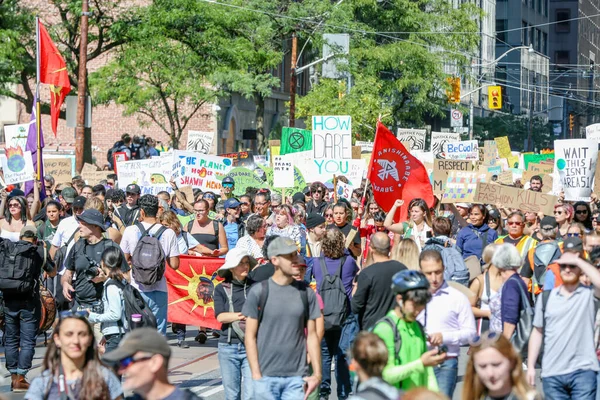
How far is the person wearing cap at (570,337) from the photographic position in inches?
297

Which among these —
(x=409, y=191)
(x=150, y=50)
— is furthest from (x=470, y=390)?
(x=150, y=50)

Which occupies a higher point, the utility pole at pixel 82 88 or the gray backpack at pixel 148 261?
the utility pole at pixel 82 88

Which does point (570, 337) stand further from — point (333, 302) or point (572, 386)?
point (333, 302)

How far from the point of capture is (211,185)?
2188cm

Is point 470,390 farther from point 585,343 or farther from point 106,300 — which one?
point 106,300

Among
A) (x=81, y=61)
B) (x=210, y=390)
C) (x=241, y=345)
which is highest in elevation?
(x=81, y=61)

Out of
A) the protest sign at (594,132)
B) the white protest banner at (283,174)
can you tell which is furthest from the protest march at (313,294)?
the protest sign at (594,132)

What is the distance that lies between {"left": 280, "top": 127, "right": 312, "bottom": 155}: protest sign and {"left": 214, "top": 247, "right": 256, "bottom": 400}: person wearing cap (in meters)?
16.1

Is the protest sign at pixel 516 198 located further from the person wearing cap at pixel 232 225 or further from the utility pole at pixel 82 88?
the utility pole at pixel 82 88

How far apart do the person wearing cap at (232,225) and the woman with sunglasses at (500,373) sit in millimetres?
8596

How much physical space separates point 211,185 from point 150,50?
9877 millimetres

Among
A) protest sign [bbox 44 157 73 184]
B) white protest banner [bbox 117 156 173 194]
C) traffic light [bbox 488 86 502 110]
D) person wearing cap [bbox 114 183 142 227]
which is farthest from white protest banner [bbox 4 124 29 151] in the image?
traffic light [bbox 488 86 502 110]

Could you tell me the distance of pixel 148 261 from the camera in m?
10.7

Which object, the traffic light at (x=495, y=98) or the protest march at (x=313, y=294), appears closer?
the protest march at (x=313, y=294)
